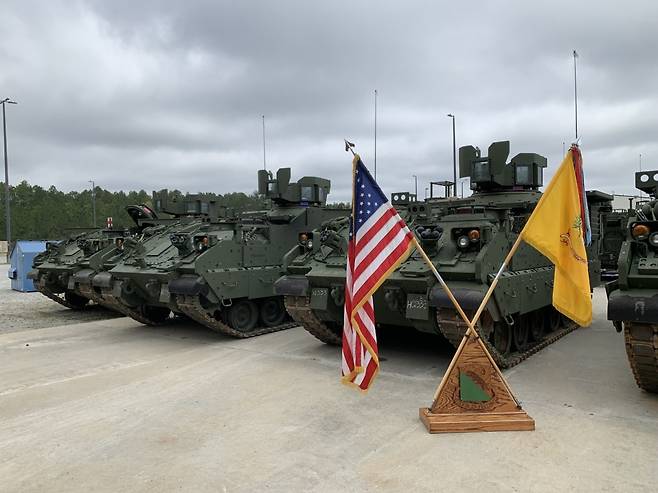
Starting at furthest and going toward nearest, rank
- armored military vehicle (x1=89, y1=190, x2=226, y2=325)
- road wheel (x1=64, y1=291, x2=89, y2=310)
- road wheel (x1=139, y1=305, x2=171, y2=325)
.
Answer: road wheel (x1=64, y1=291, x2=89, y2=310), road wheel (x1=139, y1=305, x2=171, y2=325), armored military vehicle (x1=89, y1=190, x2=226, y2=325)

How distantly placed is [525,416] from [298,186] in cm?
840

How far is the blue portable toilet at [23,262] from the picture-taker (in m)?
19.2

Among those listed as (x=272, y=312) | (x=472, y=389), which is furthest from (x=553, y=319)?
(x=272, y=312)

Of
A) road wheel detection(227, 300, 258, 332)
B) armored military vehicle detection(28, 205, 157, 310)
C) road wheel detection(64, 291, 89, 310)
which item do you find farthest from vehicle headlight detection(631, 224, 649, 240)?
road wheel detection(64, 291, 89, 310)

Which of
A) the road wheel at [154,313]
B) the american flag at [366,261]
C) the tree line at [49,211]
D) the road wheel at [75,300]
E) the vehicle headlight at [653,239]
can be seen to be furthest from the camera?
the tree line at [49,211]

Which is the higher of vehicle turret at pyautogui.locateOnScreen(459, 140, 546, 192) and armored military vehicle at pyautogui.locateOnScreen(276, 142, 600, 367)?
vehicle turret at pyautogui.locateOnScreen(459, 140, 546, 192)

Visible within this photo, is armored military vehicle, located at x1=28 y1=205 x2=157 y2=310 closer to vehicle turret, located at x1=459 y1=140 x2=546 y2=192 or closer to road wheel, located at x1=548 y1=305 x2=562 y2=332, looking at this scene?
vehicle turret, located at x1=459 y1=140 x2=546 y2=192

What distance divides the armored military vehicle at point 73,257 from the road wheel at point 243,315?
4.03m

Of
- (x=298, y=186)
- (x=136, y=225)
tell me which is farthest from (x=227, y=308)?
(x=136, y=225)

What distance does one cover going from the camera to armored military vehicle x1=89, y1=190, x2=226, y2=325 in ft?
34.0

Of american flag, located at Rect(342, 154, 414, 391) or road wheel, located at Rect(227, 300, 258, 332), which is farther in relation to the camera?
road wheel, located at Rect(227, 300, 258, 332)

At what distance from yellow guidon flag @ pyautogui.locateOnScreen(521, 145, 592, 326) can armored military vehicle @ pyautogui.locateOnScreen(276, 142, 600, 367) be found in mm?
1240

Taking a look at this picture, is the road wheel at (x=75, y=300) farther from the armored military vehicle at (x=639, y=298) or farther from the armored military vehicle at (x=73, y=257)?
the armored military vehicle at (x=639, y=298)

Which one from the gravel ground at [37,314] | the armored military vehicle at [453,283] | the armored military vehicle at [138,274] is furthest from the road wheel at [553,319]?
the gravel ground at [37,314]
